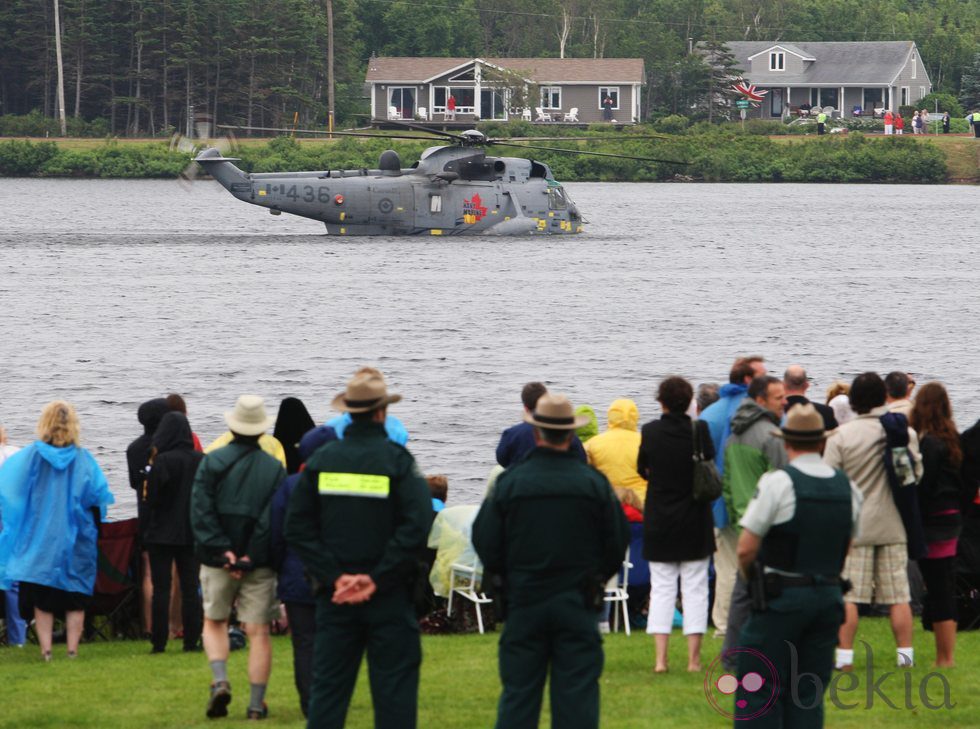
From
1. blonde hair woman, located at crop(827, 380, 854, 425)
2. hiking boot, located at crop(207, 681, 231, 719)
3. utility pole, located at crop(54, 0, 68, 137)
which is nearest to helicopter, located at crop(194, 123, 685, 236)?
blonde hair woman, located at crop(827, 380, 854, 425)

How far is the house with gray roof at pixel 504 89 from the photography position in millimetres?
112750

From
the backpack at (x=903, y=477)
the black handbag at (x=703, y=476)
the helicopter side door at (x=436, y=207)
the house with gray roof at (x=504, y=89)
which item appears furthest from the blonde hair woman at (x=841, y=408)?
the house with gray roof at (x=504, y=89)

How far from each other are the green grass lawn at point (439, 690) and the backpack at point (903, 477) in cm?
80

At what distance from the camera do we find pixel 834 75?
121688 mm

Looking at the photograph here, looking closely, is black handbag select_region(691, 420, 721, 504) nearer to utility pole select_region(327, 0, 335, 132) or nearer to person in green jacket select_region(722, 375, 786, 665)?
person in green jacket select_region(722, 375, 786, 665)

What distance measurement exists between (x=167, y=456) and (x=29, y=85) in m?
104

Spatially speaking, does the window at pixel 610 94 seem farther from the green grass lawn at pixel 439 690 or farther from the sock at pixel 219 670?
the sock at pixel 219 670

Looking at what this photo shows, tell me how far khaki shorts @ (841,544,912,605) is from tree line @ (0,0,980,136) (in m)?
92.5

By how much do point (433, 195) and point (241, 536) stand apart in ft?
148

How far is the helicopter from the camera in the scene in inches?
2002

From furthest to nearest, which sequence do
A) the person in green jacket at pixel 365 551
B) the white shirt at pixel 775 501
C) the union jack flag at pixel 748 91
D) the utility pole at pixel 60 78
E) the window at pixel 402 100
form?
the union jack flag at pixel 748 91
the window at pixel 402 100
the utility pole at pixel 60 78
the person in green jacket at pixel 365 551
the white shirt at pixel 775 501

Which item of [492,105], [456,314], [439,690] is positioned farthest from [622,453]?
[492,105]

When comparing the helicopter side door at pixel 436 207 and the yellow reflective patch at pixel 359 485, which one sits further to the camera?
the helicopter side door at pixel 436 207

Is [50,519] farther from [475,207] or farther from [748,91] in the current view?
[748,91]
